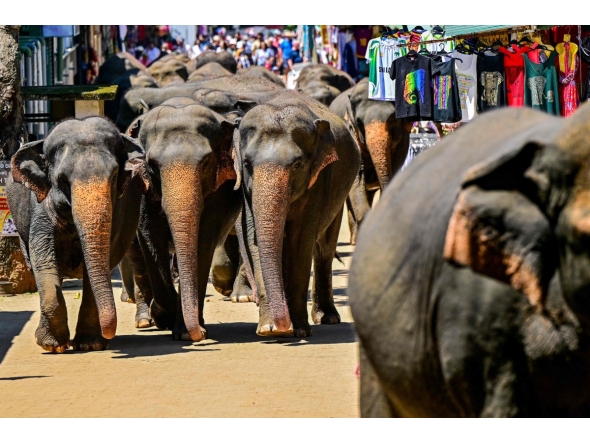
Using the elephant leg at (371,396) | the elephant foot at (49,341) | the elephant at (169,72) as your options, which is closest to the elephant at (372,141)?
the elephant at (169,72)

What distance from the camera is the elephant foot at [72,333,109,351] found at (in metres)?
8.41

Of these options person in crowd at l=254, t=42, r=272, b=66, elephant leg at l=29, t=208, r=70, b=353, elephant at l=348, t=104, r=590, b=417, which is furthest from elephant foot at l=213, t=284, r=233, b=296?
person in crowd at l=254, t=42, r=272, b=66

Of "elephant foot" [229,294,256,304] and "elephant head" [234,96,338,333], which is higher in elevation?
"elephant head" [234,96,338,333]

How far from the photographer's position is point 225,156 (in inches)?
359

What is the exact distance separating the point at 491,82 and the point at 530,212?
849 cm

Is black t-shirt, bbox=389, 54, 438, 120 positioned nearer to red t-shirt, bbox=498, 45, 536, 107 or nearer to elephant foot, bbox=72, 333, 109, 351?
red t-shirt, bbox=498, 45, 536, 107

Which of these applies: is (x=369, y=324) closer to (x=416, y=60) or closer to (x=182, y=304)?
(x=182, y=304)

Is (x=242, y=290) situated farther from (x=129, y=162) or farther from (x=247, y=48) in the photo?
(x=247, y=48)

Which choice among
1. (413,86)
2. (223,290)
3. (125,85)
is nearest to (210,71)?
(125,85)

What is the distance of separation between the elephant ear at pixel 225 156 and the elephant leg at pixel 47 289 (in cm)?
131

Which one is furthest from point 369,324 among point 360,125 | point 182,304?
point 360,125

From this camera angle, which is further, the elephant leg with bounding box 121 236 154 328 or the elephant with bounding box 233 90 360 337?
the elephant leg with bounding box 121 236 154 328

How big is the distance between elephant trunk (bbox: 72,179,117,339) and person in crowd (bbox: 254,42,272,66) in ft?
78.4

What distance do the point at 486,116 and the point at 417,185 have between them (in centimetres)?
30
